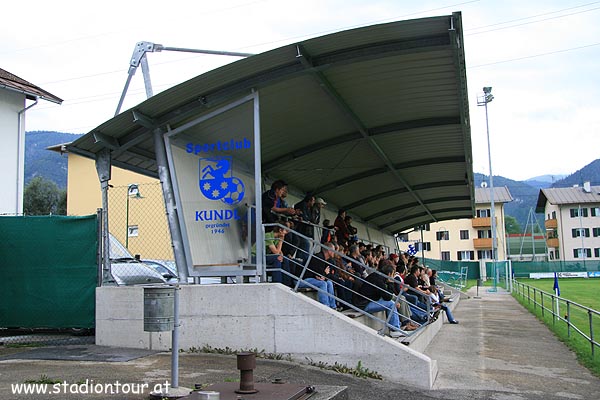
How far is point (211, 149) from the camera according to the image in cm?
934

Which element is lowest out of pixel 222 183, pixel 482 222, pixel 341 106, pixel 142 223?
pixel 222 183

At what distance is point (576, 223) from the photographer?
82.2 meters

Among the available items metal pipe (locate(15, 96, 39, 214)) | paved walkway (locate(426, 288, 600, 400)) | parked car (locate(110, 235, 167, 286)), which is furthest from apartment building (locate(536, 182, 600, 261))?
parked car (locate(110, 235, 167, 286))

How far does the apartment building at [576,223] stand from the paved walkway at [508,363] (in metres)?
73.3

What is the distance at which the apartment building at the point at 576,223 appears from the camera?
263ft

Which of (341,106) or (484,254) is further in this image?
(484,254)

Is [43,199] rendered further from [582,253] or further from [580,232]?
[580,232]

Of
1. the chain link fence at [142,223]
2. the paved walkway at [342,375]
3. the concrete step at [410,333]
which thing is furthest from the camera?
the chain link fence at [142,223]

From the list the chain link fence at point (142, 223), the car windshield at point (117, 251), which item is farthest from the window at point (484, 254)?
the car windshield at point (117, 251)

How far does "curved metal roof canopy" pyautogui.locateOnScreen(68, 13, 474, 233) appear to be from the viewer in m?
7.93

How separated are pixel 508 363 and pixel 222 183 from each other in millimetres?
5262

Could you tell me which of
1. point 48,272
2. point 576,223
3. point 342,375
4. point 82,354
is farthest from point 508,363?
point 576,223

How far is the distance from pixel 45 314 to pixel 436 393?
19.7ft

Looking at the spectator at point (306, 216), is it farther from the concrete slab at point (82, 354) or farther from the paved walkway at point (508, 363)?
the concrete slab at point (82, 354)
